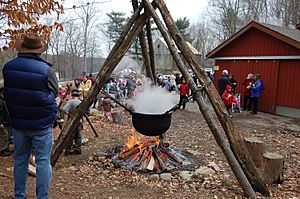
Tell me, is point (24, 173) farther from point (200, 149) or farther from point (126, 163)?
point (200, 149)

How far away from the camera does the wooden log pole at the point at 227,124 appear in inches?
160

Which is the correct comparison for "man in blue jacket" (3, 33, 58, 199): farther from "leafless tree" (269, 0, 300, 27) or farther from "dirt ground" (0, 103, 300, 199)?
"leafless tree" (269, 0, 300, 27)

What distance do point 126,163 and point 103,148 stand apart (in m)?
1.34

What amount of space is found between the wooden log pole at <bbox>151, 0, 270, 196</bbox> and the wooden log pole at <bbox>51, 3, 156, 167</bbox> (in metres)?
0.58

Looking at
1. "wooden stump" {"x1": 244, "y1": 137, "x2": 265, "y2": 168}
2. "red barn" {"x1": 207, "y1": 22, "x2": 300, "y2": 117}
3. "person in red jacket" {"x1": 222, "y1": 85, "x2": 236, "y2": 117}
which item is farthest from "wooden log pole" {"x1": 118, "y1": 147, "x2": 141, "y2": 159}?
"red barn" {"x1": 207, "y1": 22, "x2": 300, "y2": 117}

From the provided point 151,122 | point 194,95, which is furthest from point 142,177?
point 194,95

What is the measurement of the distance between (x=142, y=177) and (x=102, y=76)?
6.35 feet

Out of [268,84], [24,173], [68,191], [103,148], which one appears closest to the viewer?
[24,173]

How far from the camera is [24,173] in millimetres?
3139

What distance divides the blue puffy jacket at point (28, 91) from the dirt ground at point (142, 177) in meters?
1.22

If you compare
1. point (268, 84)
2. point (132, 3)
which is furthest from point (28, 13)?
point (268, 84)

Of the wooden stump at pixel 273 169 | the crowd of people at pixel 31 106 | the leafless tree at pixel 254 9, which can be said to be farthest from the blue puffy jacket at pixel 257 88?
the leafless tree at pixel 254 9

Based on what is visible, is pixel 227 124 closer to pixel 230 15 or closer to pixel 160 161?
pixel 160 161

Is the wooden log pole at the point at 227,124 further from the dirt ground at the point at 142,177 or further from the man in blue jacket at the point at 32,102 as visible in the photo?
the man in blue jacket at the point at 32,102
